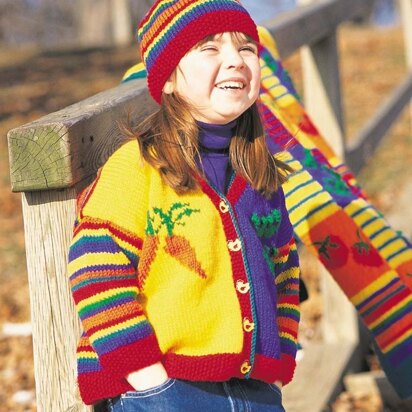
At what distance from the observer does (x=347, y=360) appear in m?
4.47

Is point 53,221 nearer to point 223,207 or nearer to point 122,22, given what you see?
point 223,207

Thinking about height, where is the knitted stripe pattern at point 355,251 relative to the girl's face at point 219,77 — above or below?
below

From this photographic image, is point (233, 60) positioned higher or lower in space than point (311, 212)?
higher

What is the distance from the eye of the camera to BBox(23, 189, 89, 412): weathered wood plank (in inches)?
78.4

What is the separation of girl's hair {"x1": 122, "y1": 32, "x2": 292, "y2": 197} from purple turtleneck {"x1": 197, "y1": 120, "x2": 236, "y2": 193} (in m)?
0.02

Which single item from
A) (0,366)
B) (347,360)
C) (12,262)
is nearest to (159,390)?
(347,360)

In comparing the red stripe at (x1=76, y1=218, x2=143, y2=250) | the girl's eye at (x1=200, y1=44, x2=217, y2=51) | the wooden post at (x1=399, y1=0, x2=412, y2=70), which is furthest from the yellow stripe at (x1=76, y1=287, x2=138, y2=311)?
the wooden post at (x1=399, y1=0, x2=412, y2=70)

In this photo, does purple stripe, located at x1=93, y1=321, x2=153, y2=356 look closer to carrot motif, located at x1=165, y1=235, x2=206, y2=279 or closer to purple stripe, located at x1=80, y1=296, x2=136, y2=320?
purple stripe, located at x1=80, y1=296, x2=136, y2=320

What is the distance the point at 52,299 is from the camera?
80.0 inches

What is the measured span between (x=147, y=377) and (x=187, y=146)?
0.50 m

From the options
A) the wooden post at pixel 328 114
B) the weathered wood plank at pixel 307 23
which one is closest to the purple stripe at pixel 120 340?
the weathered wood plank at pixel 307 23

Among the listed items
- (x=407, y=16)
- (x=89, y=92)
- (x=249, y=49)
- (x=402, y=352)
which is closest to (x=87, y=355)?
(x=249, y=49)

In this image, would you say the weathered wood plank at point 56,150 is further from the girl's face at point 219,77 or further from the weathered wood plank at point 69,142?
the girl's face at point 219,77

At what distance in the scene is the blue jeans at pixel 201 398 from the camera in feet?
6.48
